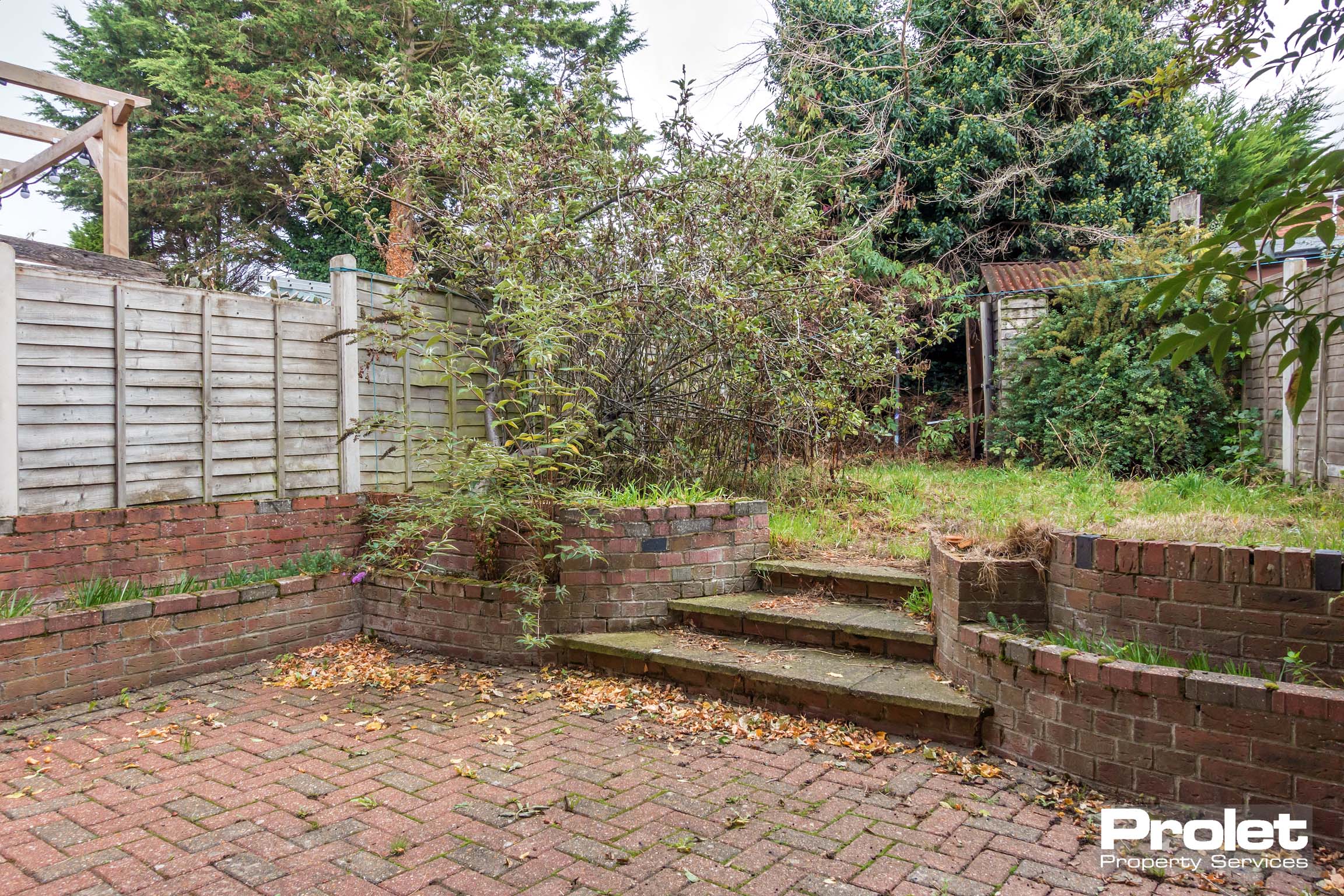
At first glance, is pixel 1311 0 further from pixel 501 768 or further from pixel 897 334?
pixel 501 768

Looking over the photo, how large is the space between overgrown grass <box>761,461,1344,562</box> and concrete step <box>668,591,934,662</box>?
1.65 ft

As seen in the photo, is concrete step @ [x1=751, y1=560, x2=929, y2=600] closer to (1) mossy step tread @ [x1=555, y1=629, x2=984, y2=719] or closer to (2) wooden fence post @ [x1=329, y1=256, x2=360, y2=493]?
(1) mossy step tread @ [x1=555, y1=629, x2=984, y2=719]

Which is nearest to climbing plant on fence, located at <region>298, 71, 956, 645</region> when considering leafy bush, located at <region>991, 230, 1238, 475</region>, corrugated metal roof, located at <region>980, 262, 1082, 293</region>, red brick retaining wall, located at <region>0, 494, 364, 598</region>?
red brick retaining wall, located at <region>0, 494, 364, 598</region>

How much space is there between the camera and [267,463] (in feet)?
15.7

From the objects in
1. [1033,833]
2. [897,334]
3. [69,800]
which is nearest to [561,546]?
[69,800]

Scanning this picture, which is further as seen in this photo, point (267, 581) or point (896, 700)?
point (267, 581)

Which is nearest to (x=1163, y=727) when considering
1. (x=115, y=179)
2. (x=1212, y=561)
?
(x=1212, y=561)

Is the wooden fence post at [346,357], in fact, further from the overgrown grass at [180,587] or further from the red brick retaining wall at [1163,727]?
the red brick retaining wall at [1163,727]

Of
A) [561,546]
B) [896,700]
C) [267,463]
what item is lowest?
[896,700]

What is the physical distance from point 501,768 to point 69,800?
4.94 feet

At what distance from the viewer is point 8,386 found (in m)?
3.69

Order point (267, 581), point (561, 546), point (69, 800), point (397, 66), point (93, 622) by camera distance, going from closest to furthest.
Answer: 1. point (69, 800)
2. point (93, 622)
3. point (561, 546)
4. point (267, 581)
5. point (397, 66)

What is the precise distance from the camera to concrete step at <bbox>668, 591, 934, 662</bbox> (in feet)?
11.9

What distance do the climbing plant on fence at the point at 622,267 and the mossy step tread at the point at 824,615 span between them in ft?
3.46
